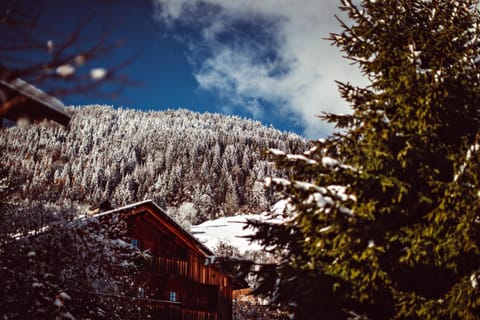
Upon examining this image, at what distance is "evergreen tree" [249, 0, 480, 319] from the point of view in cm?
677

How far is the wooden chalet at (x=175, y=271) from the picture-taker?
21875 millimetres

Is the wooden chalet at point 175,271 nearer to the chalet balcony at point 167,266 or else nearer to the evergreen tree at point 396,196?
the chalet balcony at point 167,266

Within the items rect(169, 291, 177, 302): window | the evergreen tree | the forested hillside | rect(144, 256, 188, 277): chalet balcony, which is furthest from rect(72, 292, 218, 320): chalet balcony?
the forested hillside

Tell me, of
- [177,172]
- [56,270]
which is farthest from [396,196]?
[177,172]

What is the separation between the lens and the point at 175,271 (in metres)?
22.9

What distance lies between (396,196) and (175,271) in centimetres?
1760

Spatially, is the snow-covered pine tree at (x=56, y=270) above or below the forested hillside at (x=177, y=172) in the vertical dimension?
below

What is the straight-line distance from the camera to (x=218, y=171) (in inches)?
6181

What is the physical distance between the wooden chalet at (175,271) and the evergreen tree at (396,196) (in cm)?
1448

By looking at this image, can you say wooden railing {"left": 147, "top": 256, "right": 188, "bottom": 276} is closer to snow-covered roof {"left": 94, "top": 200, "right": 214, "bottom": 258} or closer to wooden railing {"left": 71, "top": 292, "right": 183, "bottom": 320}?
snow-covered roof {"left": 94, "top": 200, "right": 214, "bottom": 258}

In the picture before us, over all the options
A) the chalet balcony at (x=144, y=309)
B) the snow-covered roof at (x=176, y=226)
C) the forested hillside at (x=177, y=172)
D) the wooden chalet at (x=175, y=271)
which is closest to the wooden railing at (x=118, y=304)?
the chalet balcony at (x=144, y=309)

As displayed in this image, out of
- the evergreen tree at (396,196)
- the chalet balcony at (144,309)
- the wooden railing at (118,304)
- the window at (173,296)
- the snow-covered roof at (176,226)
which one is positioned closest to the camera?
the evergreen tree at (396,196)

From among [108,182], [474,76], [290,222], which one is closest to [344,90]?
[474,76]

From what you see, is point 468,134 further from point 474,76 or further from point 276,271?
point 276,271
